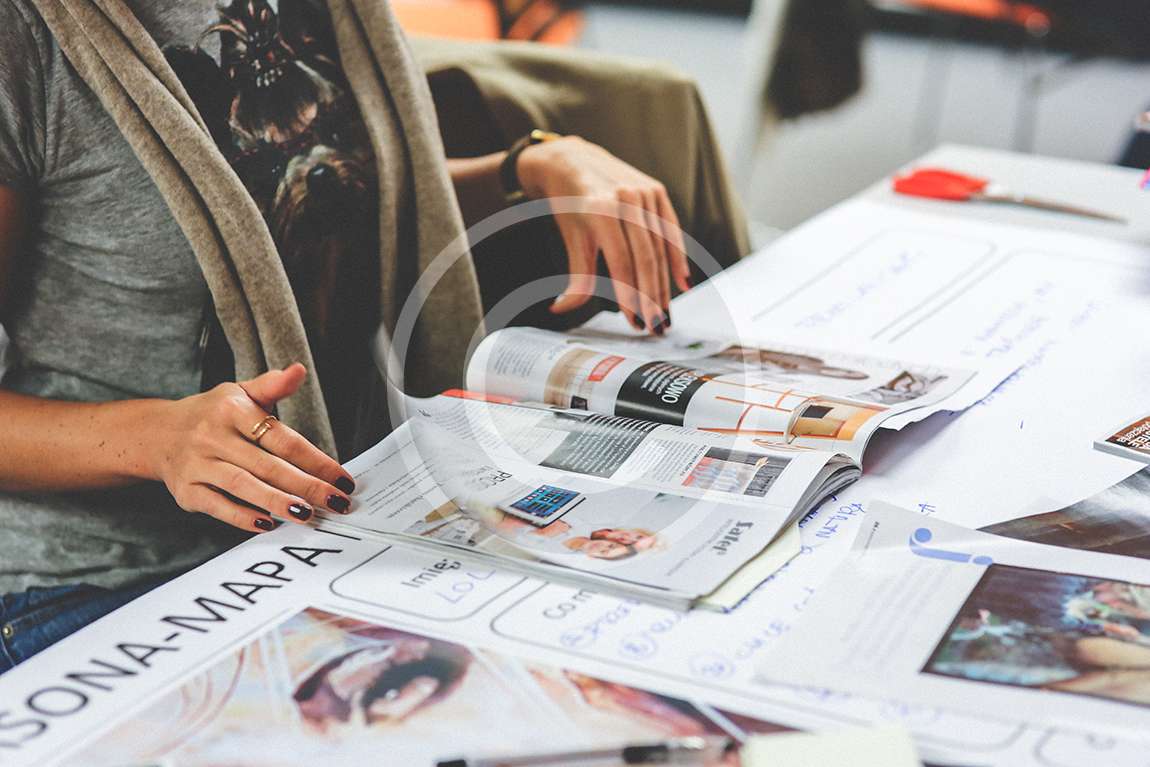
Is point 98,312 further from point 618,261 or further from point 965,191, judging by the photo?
point 965,191

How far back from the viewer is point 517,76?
1.32 m

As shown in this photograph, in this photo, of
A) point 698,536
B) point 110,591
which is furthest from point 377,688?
point 110,591

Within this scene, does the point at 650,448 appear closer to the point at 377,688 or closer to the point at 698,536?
the point at 698,536

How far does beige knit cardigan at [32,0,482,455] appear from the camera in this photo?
0.83 meters

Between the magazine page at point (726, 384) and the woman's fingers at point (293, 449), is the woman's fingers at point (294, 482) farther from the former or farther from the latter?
the magazine page at point (726, 384)

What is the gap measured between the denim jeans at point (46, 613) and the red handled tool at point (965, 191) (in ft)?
2.97

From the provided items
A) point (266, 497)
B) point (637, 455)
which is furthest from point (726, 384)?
point (266, 497)

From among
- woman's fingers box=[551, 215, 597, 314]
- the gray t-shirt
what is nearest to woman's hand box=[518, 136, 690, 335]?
woman's fingers box=[551, 215, 597, 314]

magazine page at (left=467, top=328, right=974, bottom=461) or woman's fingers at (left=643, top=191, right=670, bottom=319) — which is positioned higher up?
woman's fingers at (left=643, top=191, right=670, bottom=319)

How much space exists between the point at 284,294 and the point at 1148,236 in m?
0.85

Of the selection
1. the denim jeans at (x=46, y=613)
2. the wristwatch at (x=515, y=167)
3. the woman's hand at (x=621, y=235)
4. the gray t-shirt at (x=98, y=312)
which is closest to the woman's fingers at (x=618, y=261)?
the woman's hand at (x=621, y=235)

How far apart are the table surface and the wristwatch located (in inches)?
15.9

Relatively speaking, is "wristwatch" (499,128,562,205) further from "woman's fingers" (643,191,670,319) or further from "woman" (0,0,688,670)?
"woman's fingers" (643,191,670,319)

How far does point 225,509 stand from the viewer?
691mm
